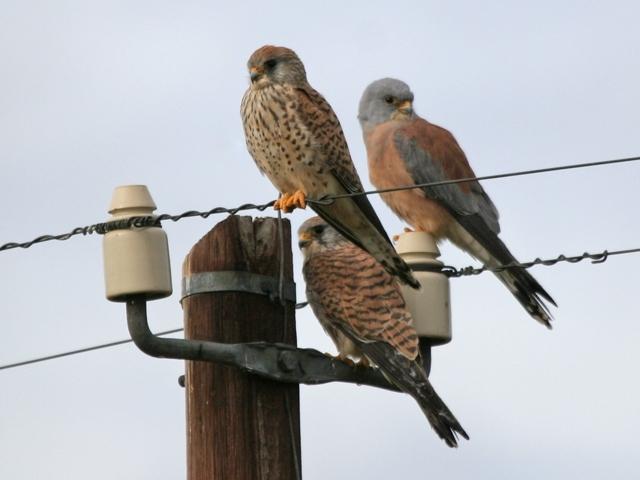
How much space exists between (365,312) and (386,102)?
3113 millimetres

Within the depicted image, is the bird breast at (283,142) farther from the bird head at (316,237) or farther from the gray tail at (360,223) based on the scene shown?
the bird head at (316,237)

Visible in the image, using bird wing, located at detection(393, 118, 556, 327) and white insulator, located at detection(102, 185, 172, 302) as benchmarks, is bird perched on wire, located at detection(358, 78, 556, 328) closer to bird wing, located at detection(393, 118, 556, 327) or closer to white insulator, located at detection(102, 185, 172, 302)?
bird wing, located at detection(393, 118, 556, 327)

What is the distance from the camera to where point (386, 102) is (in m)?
8.46

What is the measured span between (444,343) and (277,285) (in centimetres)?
103

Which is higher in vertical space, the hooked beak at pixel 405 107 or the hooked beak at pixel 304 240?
the hooked beak at pixel 405 107

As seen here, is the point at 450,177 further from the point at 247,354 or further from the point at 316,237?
the point at 247,354

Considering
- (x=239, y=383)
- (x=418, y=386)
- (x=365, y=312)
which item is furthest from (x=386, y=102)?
(x=239, y=383)

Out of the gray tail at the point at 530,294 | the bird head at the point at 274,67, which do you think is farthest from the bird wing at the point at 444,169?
the bird head at the point at 274,67

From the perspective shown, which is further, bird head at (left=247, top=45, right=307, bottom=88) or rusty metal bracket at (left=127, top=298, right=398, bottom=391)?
bird head at (left=247, top=45, right=307, bottom=88)

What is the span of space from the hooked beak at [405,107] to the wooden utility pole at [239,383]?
422 centimetres

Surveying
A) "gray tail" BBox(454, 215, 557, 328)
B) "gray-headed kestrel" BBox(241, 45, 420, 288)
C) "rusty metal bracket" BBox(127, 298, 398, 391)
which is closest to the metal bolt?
"rusty metal bracket" BBox(127, 298, 398, 391)

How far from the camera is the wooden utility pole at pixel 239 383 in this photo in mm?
4008

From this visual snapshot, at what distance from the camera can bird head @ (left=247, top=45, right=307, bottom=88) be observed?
5891mm

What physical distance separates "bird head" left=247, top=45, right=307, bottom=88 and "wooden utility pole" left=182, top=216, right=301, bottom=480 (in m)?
1.70
